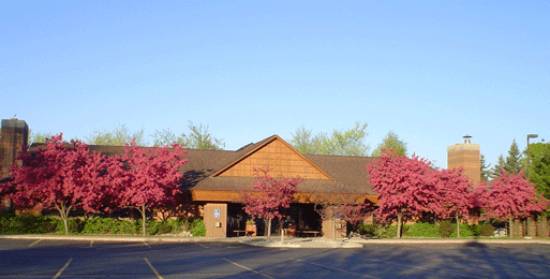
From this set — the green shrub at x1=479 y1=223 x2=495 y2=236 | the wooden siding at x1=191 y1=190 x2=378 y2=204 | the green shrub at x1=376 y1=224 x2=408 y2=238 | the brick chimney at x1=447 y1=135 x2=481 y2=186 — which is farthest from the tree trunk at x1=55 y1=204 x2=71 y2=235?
the brick chimney at x1=447 y1=135 x2=481 y2=186

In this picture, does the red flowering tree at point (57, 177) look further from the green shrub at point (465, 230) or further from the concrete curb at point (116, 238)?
the green shrub at point (465, 230)

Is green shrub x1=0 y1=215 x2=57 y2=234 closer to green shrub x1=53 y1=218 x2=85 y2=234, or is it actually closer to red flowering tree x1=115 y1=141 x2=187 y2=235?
green shrub x1=53 y1=218 x2=85 y2=234

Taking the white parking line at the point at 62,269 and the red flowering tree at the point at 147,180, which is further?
the red flowering tree at the point at 147,180

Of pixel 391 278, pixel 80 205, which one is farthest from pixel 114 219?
pixel 391 278

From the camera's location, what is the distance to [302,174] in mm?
44812

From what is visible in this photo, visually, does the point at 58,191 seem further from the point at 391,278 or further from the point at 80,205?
the point at 391,278

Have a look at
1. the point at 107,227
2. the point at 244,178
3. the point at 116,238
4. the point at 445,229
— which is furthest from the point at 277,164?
the point at 445,229

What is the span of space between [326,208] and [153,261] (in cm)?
1913

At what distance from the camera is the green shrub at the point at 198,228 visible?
41.8 meters

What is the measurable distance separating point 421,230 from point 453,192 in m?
3.66

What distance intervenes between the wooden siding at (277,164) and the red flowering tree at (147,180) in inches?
167

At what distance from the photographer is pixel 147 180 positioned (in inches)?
1538

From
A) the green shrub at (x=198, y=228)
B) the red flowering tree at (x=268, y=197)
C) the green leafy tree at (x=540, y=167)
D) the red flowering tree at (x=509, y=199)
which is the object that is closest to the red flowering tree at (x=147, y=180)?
the green shrub at (x=198, y=228)

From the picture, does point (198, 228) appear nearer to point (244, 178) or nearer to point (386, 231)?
point (244, 178)
